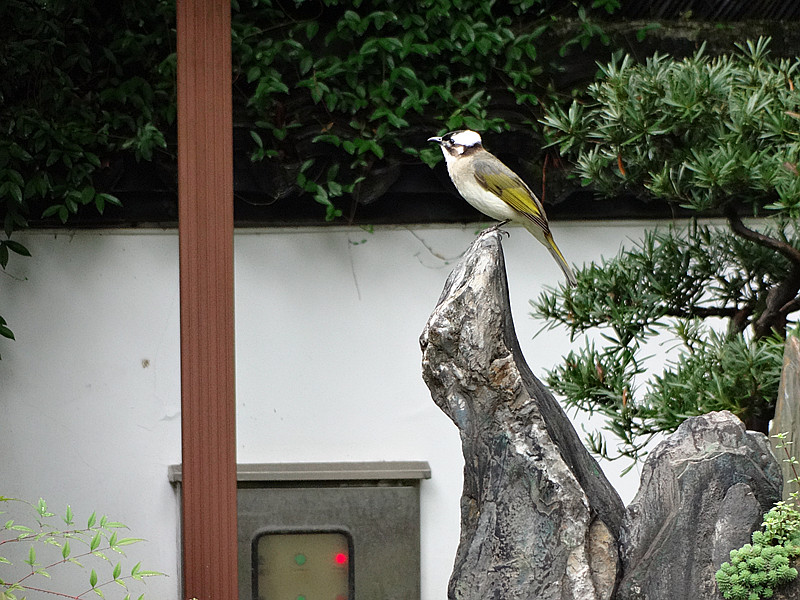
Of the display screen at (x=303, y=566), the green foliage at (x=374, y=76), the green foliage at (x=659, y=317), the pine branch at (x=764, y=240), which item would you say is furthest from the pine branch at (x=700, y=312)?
the display screen at (x=303, y=566)

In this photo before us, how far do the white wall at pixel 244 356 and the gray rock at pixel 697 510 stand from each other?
192 centimetres

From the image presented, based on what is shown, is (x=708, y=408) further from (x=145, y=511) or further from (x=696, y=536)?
(x=145, y=511)

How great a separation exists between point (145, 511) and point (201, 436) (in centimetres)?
151

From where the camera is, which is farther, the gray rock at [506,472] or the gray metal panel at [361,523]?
the gray metal panel at [361,523]

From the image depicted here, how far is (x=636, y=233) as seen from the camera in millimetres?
3799

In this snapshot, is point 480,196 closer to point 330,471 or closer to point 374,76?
point 374,76

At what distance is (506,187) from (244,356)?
174 cm

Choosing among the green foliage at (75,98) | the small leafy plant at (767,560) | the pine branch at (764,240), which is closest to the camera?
the small leafy plant at (767,560)

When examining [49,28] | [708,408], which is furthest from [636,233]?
[49,28]

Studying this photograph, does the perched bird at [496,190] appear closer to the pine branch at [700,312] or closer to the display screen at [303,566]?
the pine branch at [700,312]

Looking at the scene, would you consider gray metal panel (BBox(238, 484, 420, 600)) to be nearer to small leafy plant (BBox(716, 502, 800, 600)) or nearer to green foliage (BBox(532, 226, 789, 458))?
green foliage (BBox(532, 226, 789, 458))

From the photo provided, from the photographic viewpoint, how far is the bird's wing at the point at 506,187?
232 cm

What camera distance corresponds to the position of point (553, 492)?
1.81 meters

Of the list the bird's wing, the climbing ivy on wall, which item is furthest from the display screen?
the bird's wing
